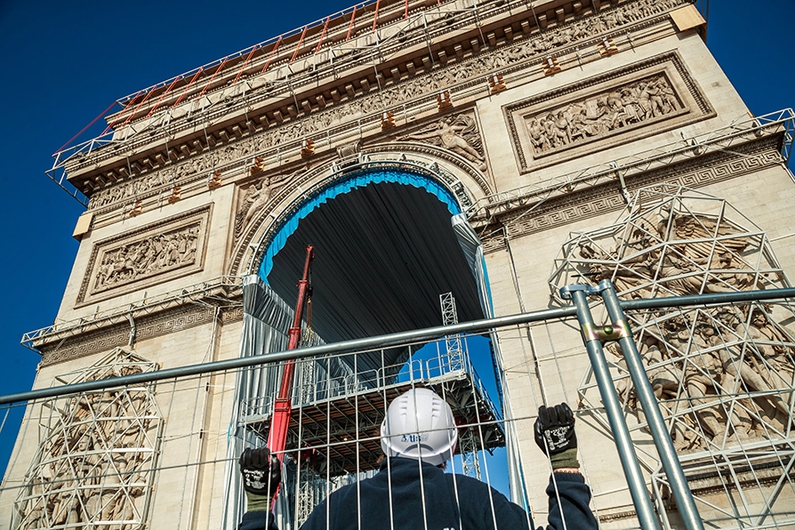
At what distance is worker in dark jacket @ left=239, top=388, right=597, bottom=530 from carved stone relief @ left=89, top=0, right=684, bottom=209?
817cm

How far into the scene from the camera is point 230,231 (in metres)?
9.17

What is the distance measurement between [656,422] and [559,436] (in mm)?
289

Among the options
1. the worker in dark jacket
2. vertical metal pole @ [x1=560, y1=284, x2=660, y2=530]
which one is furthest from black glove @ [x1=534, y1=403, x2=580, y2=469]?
vertical metal pole @ [x1=560, y1=284, x2=660, y2=530]

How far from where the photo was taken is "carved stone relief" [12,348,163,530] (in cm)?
649

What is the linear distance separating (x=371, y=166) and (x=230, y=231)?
284 centimetres

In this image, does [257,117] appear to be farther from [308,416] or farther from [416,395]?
[416,395]

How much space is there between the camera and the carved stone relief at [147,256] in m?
9.15

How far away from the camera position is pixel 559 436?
155 centimetres

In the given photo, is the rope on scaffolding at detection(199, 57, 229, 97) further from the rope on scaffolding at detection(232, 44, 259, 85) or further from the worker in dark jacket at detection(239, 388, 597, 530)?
the worker in dark jacket at detection(239, 388, 597, 530)

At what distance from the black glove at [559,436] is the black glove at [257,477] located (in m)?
0.91

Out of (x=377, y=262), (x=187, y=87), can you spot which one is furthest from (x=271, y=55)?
(x=377, y=262)

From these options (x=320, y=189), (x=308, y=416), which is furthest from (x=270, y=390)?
(x=320, y=189)

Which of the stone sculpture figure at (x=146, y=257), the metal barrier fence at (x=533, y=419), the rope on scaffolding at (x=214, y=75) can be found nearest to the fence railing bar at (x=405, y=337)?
the metal barrier fence at (x=533, y=419)

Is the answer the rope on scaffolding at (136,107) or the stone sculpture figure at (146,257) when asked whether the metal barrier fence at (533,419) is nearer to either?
the stone sculpture figure at (146,257)
